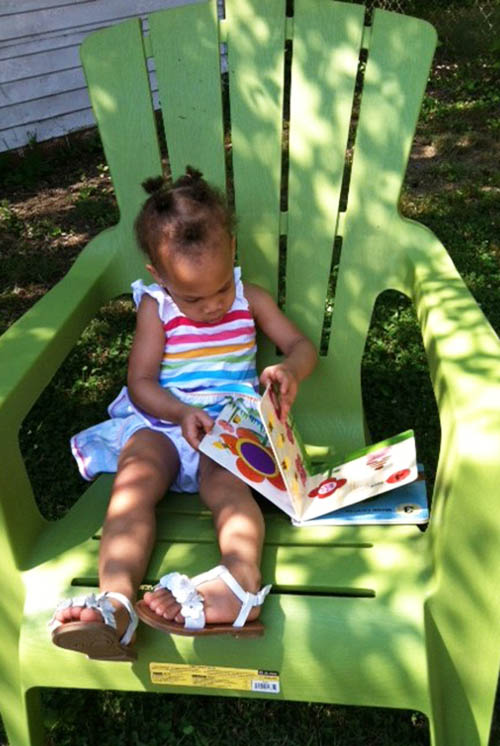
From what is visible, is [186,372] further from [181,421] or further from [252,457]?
[252,457]

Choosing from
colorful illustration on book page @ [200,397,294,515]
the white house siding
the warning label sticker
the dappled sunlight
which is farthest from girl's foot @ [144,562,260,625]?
the white house siding

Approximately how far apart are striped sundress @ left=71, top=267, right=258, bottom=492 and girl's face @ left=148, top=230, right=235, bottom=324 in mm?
63

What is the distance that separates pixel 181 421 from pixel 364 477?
1.42ft

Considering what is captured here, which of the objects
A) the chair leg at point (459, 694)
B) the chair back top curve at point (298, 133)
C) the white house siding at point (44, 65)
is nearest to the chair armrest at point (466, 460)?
the chair leg at point (459, 694)

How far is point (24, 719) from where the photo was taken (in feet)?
5.31

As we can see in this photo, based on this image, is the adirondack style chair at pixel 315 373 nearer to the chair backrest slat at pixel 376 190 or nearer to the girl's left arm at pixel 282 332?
the chair backrest slat at pixel 376 190

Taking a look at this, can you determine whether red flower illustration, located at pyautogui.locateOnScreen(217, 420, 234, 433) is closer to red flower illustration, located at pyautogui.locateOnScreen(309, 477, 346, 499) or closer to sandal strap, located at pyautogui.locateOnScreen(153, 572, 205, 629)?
red flower illustration, located at pyautogui.locateOnScreen(309, 477, 346, 499)

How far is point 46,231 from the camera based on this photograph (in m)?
4.13

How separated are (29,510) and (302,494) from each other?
585 mm

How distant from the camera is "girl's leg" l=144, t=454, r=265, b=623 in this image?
4.61 feet

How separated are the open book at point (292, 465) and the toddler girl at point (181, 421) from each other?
5 centimetres

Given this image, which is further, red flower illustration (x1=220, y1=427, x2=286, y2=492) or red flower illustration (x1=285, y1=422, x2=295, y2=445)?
red flower illustration (x1=285, y1=422, x2=295, y2=445)

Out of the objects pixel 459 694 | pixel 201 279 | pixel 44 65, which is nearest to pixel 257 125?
pixel 201 279

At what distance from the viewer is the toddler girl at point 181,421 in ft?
4.59
